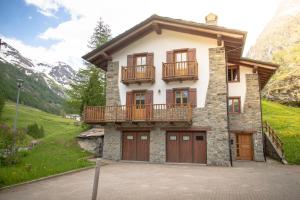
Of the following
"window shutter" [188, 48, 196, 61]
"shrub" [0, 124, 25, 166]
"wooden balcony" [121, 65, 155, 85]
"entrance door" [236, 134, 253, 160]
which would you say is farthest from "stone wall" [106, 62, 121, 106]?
"entrance door" [236, 134, 253, 160]

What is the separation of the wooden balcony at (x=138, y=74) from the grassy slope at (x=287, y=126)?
11983mm

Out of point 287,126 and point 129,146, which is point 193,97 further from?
point 287,126

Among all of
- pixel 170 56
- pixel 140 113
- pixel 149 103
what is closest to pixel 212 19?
pixel 170 56

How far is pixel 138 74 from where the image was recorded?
19.7 metres

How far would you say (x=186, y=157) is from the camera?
18281 millimetres

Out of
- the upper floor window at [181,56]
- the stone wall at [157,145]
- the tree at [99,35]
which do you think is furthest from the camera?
the tree at [99,35]

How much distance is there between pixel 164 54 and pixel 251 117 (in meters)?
8.96

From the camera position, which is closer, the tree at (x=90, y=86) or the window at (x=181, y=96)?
the window at (x=181, y=96)

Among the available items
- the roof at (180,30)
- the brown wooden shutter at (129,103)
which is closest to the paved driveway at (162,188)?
the brown wooden shutter at (129,103)

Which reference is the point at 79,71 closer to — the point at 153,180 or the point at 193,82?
the point at 193,82

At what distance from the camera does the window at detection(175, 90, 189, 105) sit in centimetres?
1883

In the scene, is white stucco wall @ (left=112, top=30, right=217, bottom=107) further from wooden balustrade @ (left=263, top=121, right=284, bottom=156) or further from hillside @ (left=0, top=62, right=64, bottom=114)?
hillside @ (left=0, top=62, right=64, bottom=114)

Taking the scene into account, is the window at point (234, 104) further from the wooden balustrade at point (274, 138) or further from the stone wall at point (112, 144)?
the stone wall at point (112, 144)

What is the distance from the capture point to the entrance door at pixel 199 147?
17894 millimetres
